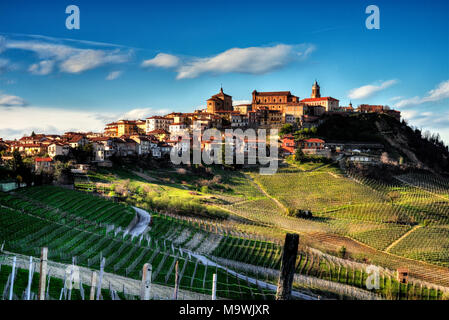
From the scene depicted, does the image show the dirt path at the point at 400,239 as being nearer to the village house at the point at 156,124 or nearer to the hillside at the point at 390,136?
the hillside at the point at 390,136

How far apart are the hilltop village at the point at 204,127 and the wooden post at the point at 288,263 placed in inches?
1147

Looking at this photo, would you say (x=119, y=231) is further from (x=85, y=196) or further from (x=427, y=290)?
(x=427, y=290)

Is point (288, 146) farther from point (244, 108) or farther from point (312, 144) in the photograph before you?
point (244, 108)

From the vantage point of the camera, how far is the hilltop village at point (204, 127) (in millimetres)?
38297

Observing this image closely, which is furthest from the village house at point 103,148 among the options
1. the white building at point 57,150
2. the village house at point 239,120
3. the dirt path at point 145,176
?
the village house at point 239,120

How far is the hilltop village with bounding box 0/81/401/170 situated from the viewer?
38.3 meters

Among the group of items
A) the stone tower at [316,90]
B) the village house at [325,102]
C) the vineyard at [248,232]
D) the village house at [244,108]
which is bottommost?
the vineyard at [248,232]

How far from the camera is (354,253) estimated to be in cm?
2328

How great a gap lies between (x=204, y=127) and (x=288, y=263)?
167 ft

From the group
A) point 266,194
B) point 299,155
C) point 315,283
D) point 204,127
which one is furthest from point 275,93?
point 315,283

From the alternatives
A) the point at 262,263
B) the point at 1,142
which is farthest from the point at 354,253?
the point at 1,142

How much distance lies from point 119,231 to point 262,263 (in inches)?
279

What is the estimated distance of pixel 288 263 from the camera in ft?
18.3
